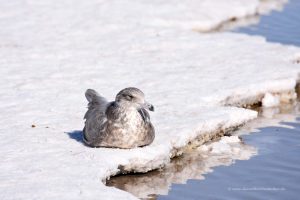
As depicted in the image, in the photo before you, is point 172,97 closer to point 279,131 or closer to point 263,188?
point 279,131

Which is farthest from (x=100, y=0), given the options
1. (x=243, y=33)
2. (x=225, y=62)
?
(x=225, y=62)

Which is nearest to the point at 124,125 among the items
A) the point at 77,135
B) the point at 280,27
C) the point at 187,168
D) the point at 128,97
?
the point at 128,97

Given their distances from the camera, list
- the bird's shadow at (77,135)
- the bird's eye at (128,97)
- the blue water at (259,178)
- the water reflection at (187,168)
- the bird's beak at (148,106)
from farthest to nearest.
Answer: the bird's shadow at (77,135) < the bird's eye at (128,97) < the bird's beak at (148,106) < the water reflection at (187,168) < the blue water at (259,178)

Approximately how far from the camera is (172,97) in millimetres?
11930

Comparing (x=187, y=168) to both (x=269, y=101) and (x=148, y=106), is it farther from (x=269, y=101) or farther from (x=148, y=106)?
(x=269, y=101)

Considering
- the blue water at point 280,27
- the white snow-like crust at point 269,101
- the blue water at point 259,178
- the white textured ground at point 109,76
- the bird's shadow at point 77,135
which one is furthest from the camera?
the blue water at point 280,27

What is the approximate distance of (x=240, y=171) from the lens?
31.8ft

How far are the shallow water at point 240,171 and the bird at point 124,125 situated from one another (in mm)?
435

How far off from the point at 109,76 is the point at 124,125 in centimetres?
377

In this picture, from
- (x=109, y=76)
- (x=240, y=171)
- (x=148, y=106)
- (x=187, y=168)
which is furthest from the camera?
(x=109, y=76)

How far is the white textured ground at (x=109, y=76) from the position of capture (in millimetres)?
8961

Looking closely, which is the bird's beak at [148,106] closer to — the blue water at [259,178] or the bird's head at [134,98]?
the bird's head at [134,98]

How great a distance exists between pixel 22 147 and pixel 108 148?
1.04 metres

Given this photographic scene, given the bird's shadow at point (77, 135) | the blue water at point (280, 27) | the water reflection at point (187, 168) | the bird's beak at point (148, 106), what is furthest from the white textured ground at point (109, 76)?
the blue water at point (280, 27)
